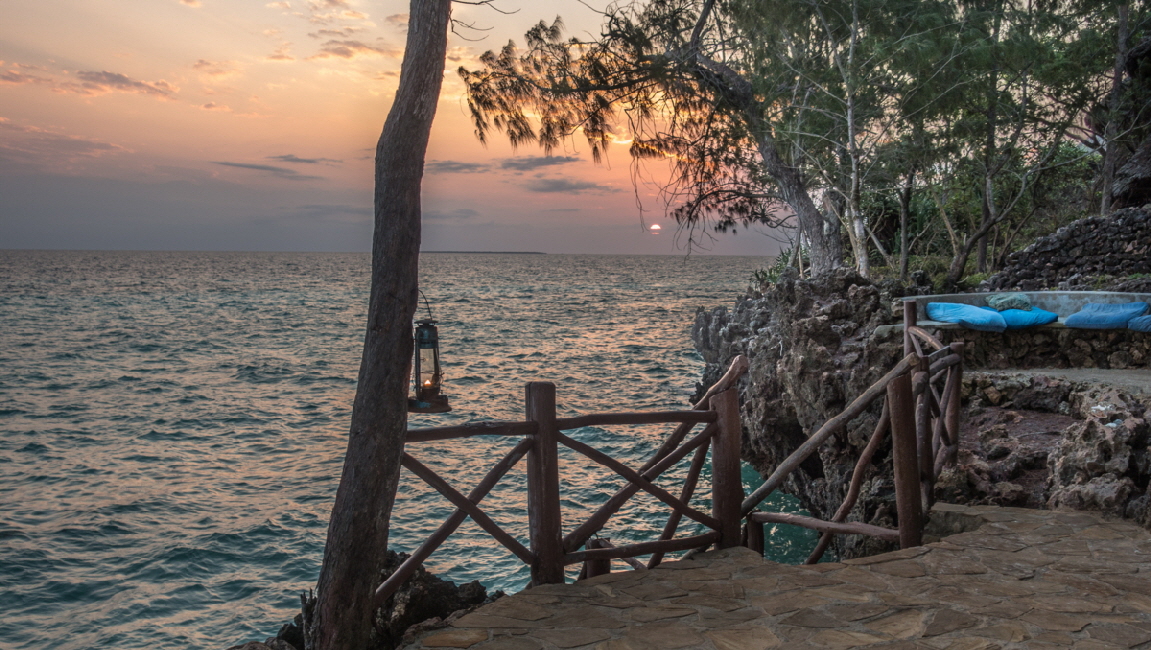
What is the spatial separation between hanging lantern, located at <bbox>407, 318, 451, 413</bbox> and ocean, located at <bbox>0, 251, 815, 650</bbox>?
6.87 m

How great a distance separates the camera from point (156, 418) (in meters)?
20.9

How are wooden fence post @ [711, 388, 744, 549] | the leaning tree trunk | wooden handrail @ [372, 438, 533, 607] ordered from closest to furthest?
the leaning tree trunk, wooden handrail @ [372, 438, 533, 607], wooden fence post @ [711, 388, 744, 549]

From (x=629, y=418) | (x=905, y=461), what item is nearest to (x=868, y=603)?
(x=905, y=461)

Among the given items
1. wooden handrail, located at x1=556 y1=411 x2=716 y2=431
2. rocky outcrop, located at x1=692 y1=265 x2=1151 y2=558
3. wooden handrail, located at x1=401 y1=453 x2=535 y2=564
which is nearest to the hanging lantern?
wooden handrail, located at x1=401 y1=453 x2=535 y2=564

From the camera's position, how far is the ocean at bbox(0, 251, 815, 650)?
34.2ft

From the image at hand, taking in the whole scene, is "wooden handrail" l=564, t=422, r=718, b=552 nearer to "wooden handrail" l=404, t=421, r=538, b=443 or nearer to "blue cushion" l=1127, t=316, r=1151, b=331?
"wooden handrail" l=404, t=421, r=538, b=443

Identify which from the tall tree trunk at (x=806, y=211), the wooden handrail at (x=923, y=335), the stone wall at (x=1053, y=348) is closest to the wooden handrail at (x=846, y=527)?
the wooden handrail at (x=923, y=335)

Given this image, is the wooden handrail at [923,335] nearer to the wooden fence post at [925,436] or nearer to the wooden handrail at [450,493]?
the wooden fence post at [925,436]

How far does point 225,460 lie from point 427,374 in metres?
14.8

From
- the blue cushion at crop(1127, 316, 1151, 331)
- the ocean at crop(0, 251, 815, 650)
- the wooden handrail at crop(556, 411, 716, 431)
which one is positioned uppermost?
the blue cushion at crop(1127, 316, 1151, 331)

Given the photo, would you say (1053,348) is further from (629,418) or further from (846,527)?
(629,418)

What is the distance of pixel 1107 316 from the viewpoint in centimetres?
955

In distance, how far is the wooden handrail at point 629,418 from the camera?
444cm

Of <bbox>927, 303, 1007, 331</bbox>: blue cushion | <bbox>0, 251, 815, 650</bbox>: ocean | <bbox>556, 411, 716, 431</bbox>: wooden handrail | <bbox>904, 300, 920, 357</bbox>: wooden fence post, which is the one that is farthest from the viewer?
<bbox>0, 251, 815, 650</bbox>: ocean
